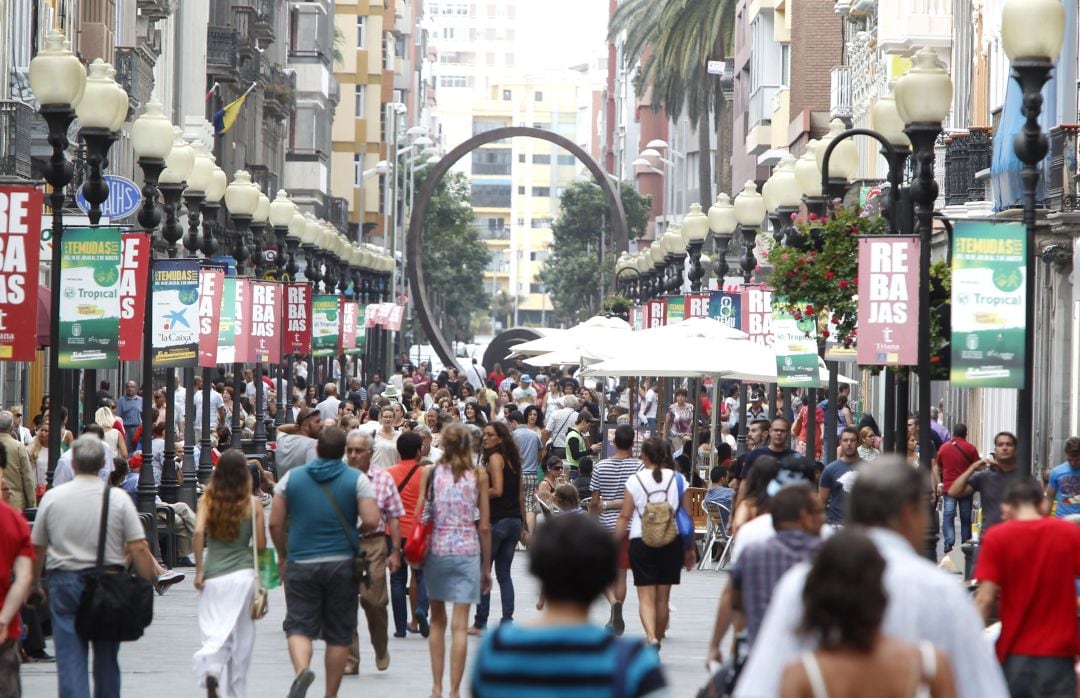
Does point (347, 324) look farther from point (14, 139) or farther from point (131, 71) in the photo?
point (14, 139)

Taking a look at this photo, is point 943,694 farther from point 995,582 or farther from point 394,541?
point 394,541

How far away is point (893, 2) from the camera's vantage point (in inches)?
1702

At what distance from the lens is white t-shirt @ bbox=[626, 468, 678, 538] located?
14867 millimetres

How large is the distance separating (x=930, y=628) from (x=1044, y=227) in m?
23.8

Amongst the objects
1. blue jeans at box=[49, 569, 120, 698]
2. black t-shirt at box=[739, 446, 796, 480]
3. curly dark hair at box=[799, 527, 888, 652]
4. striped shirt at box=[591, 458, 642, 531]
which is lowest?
blue jeans at box=[49, 569, 120, 698]

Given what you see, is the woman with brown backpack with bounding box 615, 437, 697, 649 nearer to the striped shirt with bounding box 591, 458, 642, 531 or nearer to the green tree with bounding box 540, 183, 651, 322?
the striped shirt with bounding box 591, 458, 642, 531

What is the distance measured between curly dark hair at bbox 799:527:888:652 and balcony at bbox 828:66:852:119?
48863 millimetres

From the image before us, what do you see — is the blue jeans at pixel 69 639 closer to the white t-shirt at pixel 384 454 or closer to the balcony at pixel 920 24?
the white t-shirt at pixel 384 454

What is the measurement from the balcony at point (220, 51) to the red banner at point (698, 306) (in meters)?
29.0

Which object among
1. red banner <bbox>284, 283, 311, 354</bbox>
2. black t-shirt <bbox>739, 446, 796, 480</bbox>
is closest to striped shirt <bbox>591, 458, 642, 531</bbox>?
black t-shirt <bbox>739, 446, 796, 480</bbox>

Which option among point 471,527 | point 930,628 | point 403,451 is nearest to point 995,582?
point 930,628

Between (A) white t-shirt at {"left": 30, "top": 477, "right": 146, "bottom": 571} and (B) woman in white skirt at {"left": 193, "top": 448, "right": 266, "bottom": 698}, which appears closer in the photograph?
(A) white t-shirt at {"left": 30, "top": 477, "right": 146, "bottom": 571}

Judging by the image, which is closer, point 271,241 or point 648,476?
point 648,476

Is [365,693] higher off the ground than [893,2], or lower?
lower
